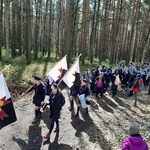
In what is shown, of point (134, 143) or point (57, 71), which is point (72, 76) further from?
point (134, 143)

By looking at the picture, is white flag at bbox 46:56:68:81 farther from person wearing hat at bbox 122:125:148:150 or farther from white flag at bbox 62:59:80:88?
person wearing hat at bbox 122:125:148:150

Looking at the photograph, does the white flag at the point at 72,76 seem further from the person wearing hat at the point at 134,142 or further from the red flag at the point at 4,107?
the person wearing hat at the point at 134,142

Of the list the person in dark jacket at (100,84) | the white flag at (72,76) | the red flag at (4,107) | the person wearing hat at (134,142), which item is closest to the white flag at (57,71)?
the white flag at (72,76)

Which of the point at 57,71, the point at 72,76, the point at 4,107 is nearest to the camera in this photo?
the point at 4,107

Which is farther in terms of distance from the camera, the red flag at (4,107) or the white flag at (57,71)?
the white flag at (57,71)

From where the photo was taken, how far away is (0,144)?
7035 mm

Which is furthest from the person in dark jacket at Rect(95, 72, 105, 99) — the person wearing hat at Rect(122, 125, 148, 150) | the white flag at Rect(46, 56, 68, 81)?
the person wearing hat at Rect(122, 125, 148, 150)

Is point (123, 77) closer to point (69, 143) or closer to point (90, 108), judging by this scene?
point (90, 108)

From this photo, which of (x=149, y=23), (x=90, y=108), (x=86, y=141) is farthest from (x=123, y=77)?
(x=149, y=23)

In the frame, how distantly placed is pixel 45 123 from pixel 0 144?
6.61 feet

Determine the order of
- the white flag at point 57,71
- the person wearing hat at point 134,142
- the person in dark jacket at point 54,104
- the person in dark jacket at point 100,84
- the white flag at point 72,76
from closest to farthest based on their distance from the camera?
the person wearing hat at point 134,142
the person in dark jacket at point 54,104
the white flag at point 72,76
the white flag at point 57,71
the person in dark jacket at point 100,84

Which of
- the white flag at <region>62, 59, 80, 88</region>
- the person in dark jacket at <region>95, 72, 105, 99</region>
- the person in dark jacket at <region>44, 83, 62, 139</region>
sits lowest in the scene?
the person in dark jacket at <region>95, 72, 105, 99</region>

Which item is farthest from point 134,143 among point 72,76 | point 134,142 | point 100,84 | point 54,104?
point 100,84

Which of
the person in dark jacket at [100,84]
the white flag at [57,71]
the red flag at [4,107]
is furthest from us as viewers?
the person in dark jacket at [100,84]
